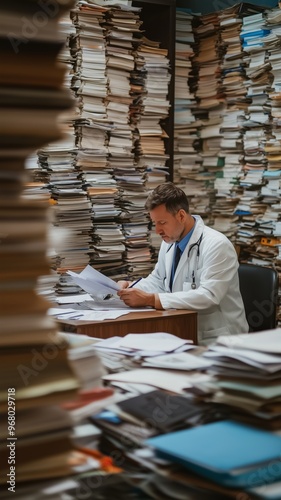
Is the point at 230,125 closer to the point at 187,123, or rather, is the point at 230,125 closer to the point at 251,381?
the point at 187,123

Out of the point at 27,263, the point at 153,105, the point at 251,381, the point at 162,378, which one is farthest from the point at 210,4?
the point at 27,263

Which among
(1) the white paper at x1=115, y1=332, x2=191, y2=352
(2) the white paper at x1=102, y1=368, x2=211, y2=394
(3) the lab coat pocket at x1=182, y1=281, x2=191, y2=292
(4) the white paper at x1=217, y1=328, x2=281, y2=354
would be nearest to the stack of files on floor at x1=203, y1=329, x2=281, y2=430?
(4) the white paper at x1=217, y1=328, x2=281, y2=354

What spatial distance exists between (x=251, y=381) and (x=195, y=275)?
7.93 feet

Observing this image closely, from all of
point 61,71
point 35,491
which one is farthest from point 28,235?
point 35,491

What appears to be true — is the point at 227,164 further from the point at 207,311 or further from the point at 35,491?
the point at 35,491

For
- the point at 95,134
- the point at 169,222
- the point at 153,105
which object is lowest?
the point at 169,222

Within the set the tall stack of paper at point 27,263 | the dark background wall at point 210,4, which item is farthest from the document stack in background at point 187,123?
the tall stack of paper at point 27,263

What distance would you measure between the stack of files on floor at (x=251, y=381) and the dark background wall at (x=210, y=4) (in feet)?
13.9

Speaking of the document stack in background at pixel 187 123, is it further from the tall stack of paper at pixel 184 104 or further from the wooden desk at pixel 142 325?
the wooden desk at pixel 142 325

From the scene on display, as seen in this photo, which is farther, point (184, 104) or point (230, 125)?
point (184, 104)

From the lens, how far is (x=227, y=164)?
17.1 ft

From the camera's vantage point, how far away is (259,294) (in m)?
3.48

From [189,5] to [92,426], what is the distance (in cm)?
484

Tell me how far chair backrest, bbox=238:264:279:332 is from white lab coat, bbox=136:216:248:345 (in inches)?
2.0
